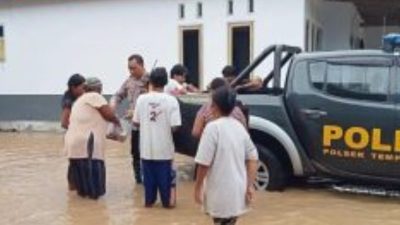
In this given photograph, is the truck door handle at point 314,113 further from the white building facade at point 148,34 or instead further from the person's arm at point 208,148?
the white building facade at point 148,34

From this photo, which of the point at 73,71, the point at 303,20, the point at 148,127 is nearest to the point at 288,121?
the point at 148,127

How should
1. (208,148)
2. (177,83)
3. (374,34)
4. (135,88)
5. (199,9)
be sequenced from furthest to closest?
(374,34) < (199,9) < (177,83) < (135,88) < (208,148)

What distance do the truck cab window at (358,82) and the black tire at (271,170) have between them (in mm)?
1071

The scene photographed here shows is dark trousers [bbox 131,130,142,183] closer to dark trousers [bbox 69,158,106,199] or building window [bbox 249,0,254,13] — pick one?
dark trousers [bbox 69,158,106,199]

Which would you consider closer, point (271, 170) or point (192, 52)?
point (271, 170)

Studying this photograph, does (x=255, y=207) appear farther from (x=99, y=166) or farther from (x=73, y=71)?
(x=73, y=71)

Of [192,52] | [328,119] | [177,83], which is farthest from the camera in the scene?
[192,52]

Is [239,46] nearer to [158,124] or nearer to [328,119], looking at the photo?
[328,119]

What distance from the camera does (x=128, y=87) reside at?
985 cm

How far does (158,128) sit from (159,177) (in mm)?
551

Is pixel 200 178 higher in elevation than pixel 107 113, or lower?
lower

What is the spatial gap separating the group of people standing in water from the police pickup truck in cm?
101

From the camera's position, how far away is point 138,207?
27.7ft

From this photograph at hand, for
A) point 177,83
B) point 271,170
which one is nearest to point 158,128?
point 271,170
